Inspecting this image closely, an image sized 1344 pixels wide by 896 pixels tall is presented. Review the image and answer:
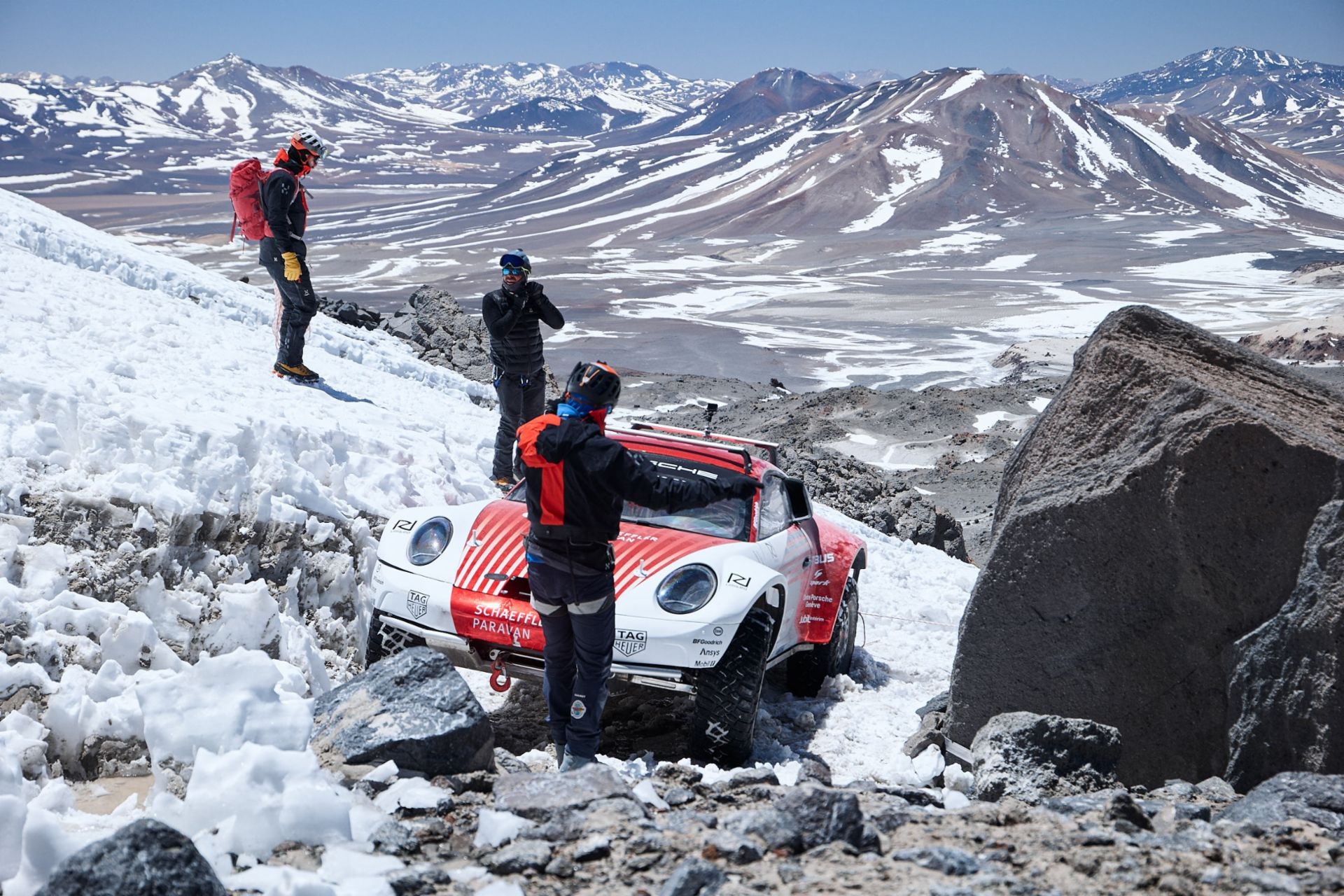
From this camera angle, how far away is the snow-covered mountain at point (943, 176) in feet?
335

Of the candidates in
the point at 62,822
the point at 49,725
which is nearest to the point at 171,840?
the point at 62,822

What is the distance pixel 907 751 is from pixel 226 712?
3149 millimetres

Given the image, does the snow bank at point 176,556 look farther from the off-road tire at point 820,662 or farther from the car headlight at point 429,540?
the off-road tire at point 820,662

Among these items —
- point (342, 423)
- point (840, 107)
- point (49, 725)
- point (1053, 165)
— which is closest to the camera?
point (49, 725)

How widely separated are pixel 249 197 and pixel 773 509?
537 centimetres

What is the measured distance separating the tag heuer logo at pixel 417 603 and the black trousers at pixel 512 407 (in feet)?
9.45

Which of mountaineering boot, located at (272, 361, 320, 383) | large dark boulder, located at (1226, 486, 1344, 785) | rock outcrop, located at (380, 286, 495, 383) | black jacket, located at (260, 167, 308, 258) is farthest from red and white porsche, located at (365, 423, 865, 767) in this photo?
rock outcrop, located at (380, 286, 495, 383)

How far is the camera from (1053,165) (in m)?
115

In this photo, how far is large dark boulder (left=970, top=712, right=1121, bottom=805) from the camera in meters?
4.18

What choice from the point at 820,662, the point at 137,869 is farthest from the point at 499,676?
the point at 137,869

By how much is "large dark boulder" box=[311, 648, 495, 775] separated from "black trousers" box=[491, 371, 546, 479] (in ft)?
12.4

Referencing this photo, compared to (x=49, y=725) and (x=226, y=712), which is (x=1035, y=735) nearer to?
(x=226, y=712)

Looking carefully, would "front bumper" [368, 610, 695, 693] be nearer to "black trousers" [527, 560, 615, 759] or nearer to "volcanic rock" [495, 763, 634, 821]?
"black trousers" [527, 560, 615, 759]

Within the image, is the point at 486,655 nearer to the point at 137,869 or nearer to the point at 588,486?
the point at 588,486
